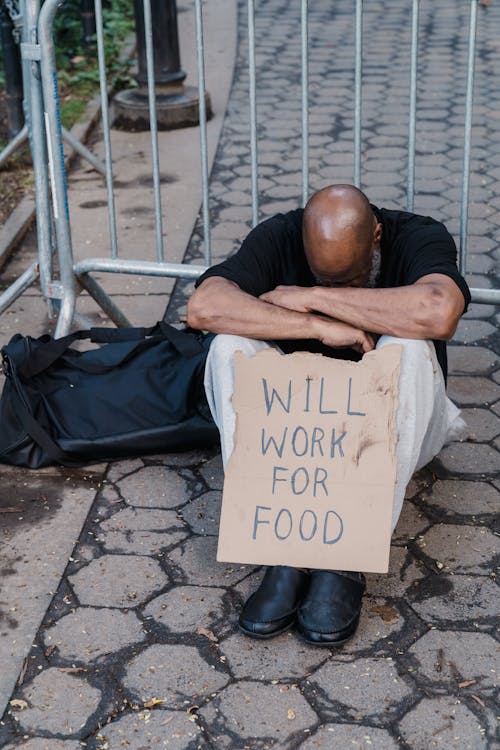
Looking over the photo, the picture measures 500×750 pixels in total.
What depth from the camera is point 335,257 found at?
3.14 m

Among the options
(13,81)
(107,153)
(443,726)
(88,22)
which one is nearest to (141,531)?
(443,726)

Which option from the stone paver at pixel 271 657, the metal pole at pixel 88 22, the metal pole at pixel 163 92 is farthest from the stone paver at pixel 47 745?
the metal pole at pixel 88 22

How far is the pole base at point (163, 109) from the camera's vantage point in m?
7.50

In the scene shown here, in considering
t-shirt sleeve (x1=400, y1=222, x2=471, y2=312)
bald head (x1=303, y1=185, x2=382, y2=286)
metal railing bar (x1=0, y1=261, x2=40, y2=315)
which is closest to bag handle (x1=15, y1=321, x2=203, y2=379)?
metal railing bar (x1=0, y1=261, x2=40, y2=315)

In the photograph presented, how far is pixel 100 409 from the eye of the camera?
12.3 feet

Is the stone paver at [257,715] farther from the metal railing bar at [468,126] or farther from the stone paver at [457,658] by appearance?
the metal railing bar at [468,126]

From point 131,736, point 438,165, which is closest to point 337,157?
point 438,165

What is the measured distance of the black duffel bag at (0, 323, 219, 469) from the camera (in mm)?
3707

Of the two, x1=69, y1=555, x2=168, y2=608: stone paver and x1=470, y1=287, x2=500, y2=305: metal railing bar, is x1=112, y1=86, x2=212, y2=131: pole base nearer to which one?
x1=470, y1=287, x2=500, y2=305: metal railing bar

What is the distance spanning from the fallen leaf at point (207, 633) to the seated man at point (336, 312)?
8 centimetres

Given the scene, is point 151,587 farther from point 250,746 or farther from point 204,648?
point 250,746

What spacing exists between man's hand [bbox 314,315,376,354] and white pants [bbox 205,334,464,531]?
0.06 metres

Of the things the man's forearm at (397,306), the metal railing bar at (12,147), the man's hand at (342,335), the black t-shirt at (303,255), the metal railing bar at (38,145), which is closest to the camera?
the man's forearm at (397,306)

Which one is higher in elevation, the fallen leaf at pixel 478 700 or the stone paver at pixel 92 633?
the fallen leaf at pixel 478 700
